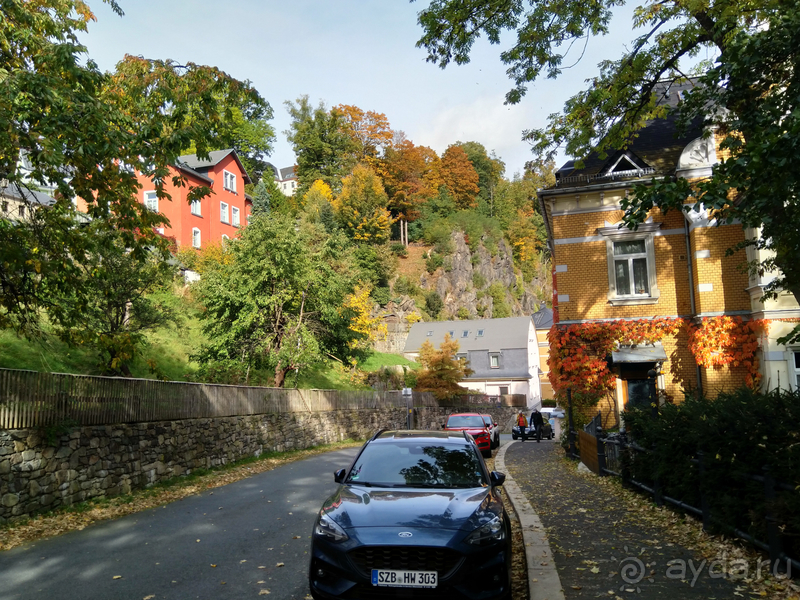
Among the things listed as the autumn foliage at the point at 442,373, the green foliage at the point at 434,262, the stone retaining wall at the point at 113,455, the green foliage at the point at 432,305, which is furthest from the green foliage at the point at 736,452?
the green foliage at the point at 434,262

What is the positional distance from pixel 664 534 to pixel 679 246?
13775mm

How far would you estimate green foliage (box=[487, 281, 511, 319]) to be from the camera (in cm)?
8569

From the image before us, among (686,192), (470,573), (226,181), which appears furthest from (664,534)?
(226,181)

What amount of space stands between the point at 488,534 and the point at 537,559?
1773 millimetres

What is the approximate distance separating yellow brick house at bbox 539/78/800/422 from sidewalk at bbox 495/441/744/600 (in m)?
9.22

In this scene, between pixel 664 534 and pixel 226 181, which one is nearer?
pixel 664 534

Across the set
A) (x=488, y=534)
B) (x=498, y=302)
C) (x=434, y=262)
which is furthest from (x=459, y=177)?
(x=488, y=534)

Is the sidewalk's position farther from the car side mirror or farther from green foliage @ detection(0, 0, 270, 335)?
green foliage @ detection(0, 0, 270, 335)

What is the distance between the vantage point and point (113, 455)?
499 inches

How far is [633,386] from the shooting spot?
1997 cm

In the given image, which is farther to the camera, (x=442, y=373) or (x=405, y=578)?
(x=442, y=373)

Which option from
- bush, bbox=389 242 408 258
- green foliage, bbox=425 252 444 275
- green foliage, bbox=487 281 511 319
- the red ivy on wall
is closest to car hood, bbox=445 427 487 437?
the red ivy on wall

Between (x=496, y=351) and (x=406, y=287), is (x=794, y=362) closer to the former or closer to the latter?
(x=496, y=351)

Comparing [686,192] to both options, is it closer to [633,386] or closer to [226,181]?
[633,386]
